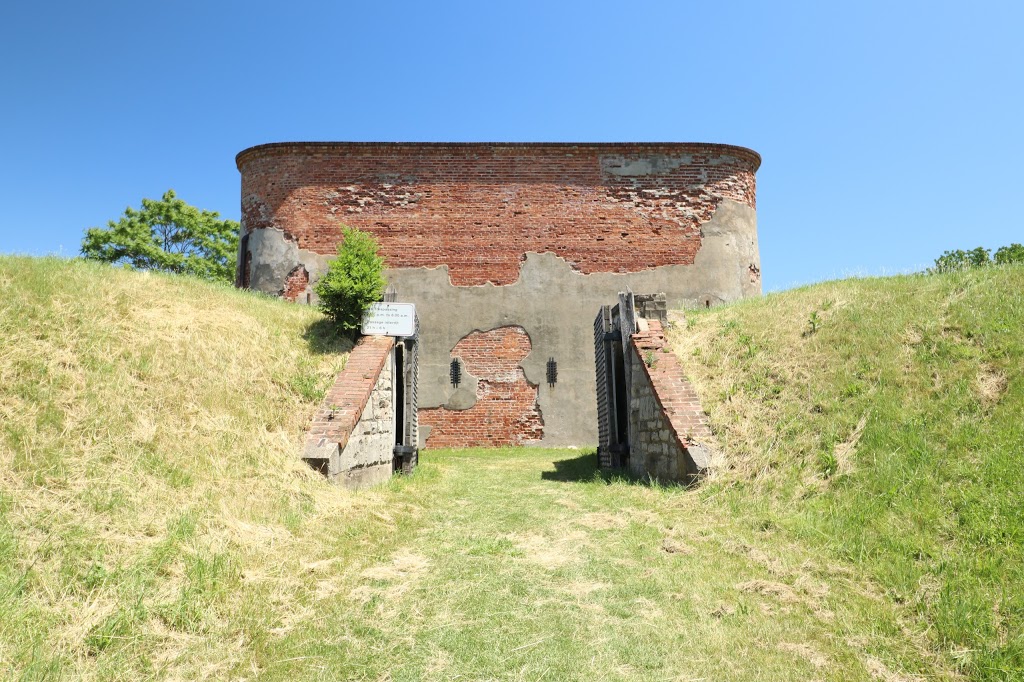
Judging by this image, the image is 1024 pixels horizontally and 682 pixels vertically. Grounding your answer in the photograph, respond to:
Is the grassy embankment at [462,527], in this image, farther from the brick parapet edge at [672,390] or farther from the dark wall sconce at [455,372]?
the dark wall sconce at [455,372]

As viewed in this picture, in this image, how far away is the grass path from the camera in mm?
3279

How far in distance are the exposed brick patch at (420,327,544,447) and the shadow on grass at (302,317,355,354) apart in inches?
174

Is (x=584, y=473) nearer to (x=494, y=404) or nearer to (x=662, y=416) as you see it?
(x=662, y=416)

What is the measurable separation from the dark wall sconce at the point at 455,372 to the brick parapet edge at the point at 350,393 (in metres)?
4.65

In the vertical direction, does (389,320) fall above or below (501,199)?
below

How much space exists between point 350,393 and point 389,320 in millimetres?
1973

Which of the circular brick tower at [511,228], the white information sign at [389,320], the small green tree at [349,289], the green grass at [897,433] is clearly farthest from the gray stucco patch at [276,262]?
the green grass at [897,433]

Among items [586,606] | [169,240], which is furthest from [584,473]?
[169,240]

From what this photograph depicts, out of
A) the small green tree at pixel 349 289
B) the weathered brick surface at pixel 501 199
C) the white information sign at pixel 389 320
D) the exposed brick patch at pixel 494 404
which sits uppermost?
the weathered brick surface at pixel 501 199

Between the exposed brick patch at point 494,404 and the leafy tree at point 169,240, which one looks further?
the leafy tree at point 169,240

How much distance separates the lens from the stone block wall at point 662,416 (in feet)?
24.6

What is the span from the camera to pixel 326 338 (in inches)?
385

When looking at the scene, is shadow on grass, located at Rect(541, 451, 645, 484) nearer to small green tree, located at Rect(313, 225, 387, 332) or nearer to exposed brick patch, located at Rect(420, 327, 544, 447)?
exposed brick patch, located at Rect(420, 327, 544, 447)

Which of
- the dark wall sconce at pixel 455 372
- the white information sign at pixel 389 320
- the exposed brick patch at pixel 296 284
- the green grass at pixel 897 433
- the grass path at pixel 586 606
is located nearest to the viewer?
the grass path at pixel 586 606
